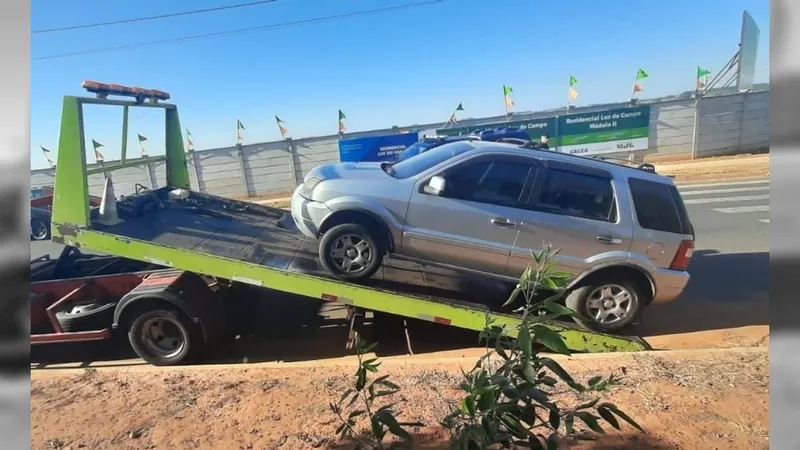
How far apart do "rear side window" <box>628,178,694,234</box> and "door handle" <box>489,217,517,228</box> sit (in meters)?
1.16

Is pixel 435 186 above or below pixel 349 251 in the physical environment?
above

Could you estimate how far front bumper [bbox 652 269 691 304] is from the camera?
468cm

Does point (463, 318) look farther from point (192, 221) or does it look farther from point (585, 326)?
point (192, 221)

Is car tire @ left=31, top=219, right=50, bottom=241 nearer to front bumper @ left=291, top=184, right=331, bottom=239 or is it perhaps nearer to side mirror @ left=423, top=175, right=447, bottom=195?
front bumper @ left=291, top=184, right=331, bottom=239

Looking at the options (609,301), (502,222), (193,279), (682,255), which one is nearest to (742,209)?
(682,255)

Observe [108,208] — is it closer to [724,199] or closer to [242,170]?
[242,170]

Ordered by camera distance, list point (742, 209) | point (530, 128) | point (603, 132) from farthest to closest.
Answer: point (530, 128)
point (603, 132)
point (742, 209)

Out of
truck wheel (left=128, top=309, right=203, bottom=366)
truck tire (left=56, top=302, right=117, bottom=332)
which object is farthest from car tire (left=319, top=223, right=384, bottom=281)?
truck tire (left=56, top=302, right=117, bottom=332)

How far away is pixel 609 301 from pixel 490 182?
160 cm

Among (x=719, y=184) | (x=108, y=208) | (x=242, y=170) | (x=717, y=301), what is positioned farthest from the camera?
(x=719, y=184)

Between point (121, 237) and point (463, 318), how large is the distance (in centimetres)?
309

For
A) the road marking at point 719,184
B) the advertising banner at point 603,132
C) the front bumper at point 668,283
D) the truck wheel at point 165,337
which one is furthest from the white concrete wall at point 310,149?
the front bumper at point 668,283

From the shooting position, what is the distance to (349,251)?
466 cm

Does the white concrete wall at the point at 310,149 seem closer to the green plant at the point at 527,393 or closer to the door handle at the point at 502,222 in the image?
the door handle at the point at 502,222
